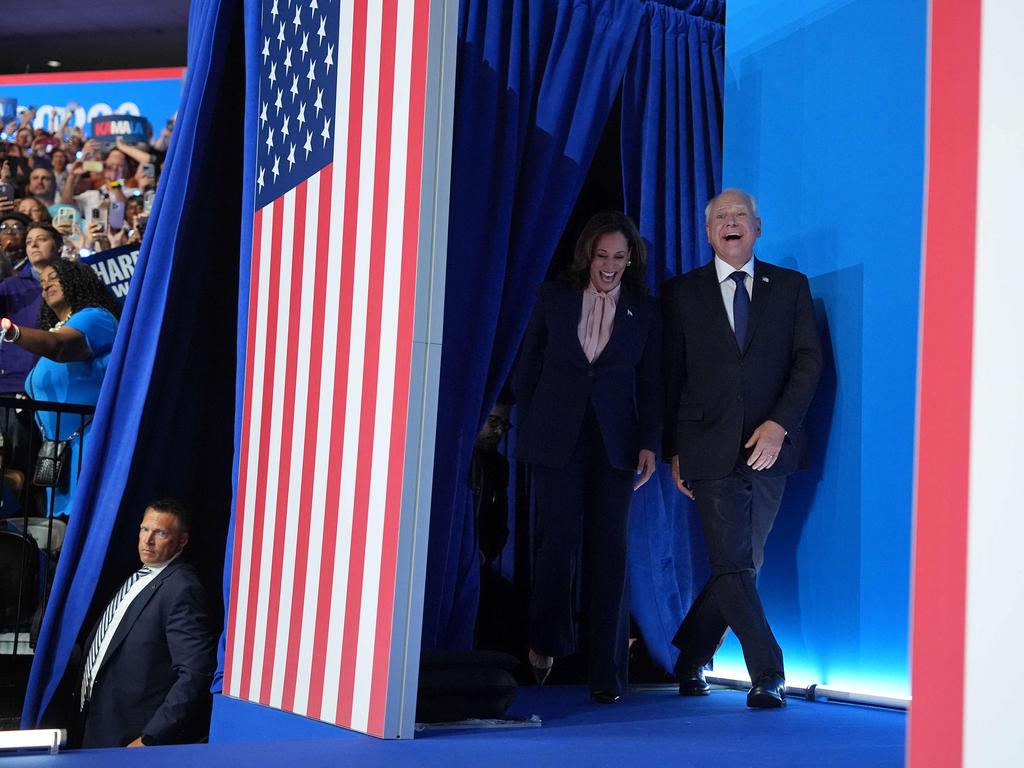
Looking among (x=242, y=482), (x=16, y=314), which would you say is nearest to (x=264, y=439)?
(x=242, y=482)

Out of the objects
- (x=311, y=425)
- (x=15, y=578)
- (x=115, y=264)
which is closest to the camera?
(x=311, y=425)

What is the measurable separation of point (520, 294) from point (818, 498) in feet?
4.16

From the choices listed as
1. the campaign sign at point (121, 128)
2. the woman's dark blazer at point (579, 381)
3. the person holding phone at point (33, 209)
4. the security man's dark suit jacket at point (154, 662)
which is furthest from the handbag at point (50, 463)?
the campaign sign at point (121, 128)

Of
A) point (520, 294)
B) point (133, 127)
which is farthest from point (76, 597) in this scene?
point (133, 127)

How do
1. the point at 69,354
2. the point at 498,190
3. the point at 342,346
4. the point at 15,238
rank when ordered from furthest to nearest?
the point at 15,238 < the point at 69,354 < the point at 498,190 < the point at 342,346

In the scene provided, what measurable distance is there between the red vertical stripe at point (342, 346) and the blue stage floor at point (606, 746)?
456 millimetres

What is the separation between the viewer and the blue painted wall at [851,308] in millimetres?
3707

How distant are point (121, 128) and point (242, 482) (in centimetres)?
486

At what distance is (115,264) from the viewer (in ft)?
24.5

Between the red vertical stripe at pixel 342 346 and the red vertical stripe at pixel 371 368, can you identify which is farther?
the red vertical stripe at pixel 342 346

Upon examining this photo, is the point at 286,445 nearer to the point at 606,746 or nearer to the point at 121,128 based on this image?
the point at 606,746

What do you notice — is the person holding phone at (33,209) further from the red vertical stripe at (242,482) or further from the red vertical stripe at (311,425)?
the red vertical stripe at (311,425)

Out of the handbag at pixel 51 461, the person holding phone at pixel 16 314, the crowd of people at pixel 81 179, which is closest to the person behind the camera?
the handbag at pixel 51 461

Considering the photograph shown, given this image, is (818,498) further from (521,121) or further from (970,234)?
(970,234)
